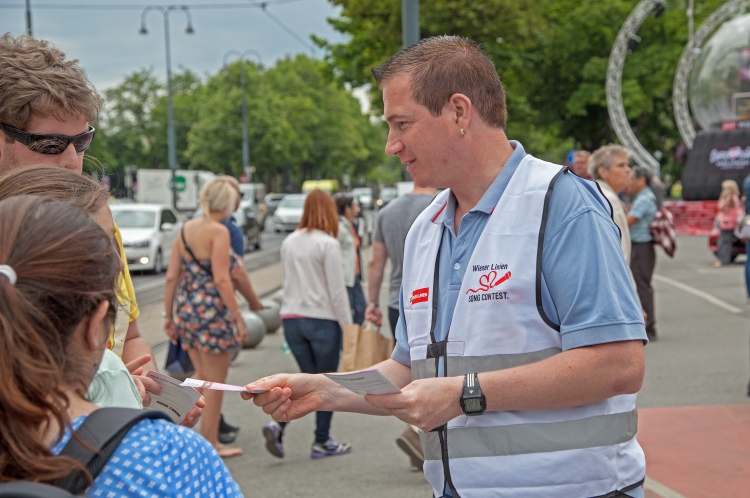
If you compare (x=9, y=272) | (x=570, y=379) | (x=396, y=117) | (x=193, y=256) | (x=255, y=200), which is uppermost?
(x=396, y=117)

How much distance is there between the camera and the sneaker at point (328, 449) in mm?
6484

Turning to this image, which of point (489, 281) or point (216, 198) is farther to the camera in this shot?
point (216, 198)

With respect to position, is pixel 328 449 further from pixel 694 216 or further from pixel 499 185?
pixel 694 216

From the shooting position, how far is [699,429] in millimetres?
6711

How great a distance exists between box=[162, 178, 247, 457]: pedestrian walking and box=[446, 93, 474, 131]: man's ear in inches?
170

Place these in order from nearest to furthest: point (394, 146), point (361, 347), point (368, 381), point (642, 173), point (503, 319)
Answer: point (368, 381) → point (503, 319) → point (394, 146) → point (361, 347) → point (642, 173)

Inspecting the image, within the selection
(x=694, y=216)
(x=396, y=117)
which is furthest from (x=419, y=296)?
(x=694, y=216)

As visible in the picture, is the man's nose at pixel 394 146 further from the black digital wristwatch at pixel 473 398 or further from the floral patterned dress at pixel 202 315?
the floral patterned dress at pixel 202 315

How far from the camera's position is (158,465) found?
4.82 feet

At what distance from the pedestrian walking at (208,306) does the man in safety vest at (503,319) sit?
4081mm

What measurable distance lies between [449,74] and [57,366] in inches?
51.1

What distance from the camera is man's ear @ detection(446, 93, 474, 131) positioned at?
2.38m

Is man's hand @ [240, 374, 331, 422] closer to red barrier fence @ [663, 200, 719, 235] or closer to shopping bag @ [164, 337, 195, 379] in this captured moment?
shopping bag @ [164, 337, 195, 379]

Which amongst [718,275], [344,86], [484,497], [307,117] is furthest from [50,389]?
[307,117]
